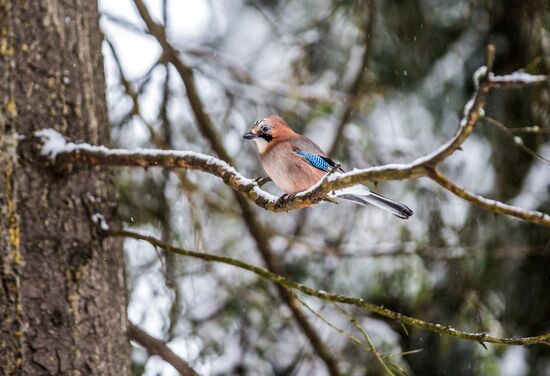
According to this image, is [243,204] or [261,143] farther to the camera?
[243,204]

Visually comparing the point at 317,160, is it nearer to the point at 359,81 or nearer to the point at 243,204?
the point at 243,204

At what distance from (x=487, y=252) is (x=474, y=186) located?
561mm

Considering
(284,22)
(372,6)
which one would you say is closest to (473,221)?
(372,6)

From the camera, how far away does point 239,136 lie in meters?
5.63

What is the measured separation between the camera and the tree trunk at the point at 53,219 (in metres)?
2.97

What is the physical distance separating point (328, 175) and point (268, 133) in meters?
1.79

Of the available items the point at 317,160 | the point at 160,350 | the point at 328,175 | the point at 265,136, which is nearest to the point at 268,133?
the point at 265,136

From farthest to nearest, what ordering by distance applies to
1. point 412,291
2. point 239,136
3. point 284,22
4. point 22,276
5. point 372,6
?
point 284,22
point 412,291
point 239,136
point 372,6
point 22,276

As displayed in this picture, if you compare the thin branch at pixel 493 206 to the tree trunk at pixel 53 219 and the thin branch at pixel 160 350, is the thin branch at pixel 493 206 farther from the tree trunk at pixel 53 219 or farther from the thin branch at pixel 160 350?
the thin branch at pixel 160 350

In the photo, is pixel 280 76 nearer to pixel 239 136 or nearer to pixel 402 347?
pixel 239 136

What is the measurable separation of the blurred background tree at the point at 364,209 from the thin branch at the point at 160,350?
102 cm

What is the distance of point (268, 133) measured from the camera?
13.8 ft

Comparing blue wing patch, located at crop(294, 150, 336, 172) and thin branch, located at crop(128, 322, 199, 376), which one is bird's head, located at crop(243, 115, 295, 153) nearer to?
blue wing patch, located at crop(294, 150, 336, 172)

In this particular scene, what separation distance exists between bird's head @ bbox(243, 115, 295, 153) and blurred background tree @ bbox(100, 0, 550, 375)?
81 cm
